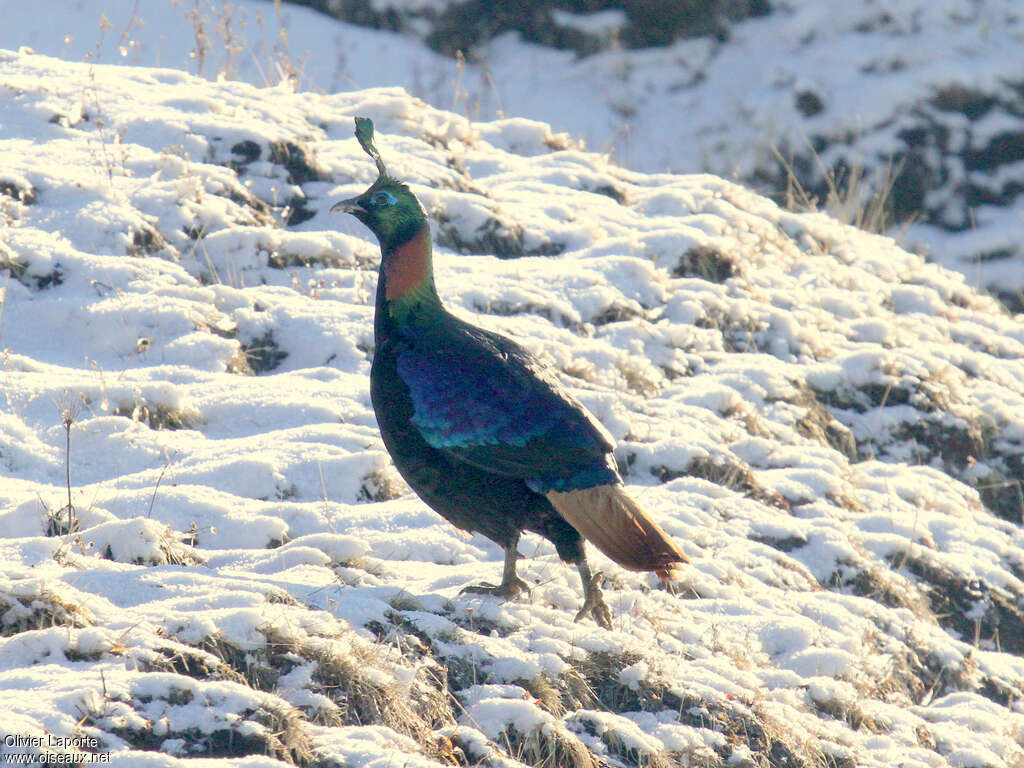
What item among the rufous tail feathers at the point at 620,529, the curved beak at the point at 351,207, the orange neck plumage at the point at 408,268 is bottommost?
the rufous tail feathers at the point at 620,529

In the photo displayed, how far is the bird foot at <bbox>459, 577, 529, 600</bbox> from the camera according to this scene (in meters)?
4.23

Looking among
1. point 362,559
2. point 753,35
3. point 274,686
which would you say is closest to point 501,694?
point 274,686

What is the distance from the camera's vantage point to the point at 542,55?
12.9 m

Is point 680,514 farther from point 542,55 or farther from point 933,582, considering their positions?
point 542,55

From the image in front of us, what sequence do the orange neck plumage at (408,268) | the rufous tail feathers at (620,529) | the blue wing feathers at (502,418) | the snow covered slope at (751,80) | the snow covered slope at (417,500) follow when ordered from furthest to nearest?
the snow covered slope at (751,80) → the orange neck plumage at (408,268) → the blue wing feathers at (502,418) → the rufous tail feathers at (620,529) → the snow covered slope at (417,500)

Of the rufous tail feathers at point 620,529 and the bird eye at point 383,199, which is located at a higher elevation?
the bird eye at point 383,199

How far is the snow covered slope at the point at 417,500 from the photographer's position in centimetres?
343

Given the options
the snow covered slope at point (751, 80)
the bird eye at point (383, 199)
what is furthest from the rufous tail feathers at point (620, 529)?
the snow covered slope at point (751, 80)

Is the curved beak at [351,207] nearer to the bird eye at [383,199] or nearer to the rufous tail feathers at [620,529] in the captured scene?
the bird eye at [383,199]

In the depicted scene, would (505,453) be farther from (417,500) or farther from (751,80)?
(751,80)

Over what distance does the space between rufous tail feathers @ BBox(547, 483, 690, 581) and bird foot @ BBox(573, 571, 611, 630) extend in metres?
0.21

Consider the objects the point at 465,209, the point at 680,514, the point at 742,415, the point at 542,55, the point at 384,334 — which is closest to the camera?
the point at 384,334

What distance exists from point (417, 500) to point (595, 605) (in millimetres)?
1075

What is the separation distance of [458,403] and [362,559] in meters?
0.70
